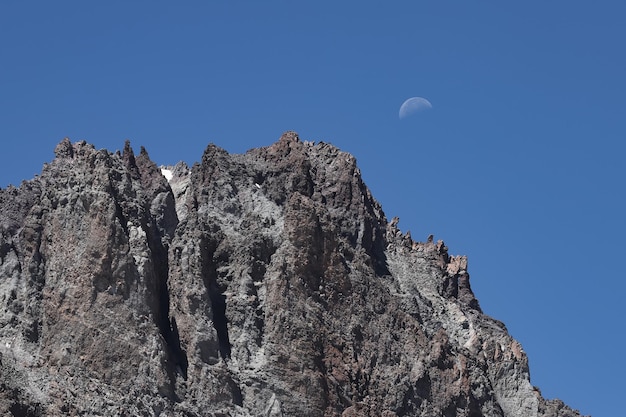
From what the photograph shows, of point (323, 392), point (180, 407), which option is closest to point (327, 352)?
point (323, 392)

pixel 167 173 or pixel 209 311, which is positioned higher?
pixel 167 173

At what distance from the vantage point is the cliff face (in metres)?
143

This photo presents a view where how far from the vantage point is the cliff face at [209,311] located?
143 metres

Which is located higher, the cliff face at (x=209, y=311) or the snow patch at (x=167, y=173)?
the snow patch at (x=167, y=173)

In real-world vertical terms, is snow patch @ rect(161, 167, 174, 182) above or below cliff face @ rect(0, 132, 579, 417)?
above

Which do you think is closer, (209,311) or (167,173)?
(209,311)

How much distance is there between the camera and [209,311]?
493ft

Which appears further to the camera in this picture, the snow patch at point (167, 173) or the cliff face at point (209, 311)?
the snow patch at point (167, 173)

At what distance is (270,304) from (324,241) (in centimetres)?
728

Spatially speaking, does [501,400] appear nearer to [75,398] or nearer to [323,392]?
[323,392]

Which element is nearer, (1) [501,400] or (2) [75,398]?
(2) [75,398]

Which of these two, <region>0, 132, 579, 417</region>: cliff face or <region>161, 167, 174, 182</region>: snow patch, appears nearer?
<region>0, 132, 579, 417</region>: cliff face

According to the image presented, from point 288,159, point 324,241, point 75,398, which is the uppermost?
point 288,159

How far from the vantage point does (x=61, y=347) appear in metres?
142
